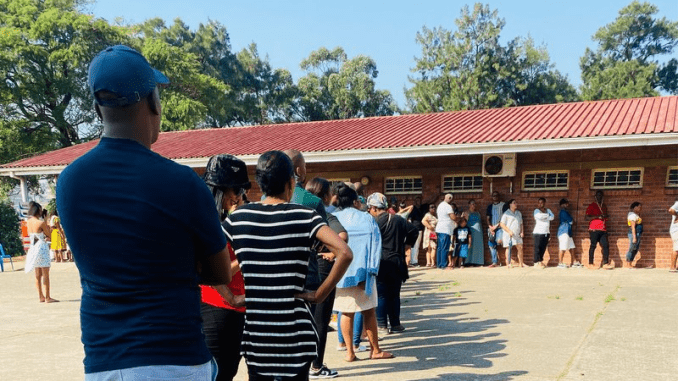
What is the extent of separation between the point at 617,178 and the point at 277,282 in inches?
470

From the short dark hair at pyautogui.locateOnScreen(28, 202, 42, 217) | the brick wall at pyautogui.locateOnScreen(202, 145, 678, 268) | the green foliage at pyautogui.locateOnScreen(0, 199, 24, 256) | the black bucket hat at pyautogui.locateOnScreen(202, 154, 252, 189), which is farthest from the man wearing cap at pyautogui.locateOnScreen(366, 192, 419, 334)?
the green foliage at pyautogui.locateOnScreen(0, 199, 24, 256)

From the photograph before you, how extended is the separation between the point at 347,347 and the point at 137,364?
4.02 m

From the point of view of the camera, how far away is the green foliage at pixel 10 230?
70.2 ft

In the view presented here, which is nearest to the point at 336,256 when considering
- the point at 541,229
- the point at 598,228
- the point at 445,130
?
the point at 541,229

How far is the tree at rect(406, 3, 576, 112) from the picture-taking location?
41.7 meters

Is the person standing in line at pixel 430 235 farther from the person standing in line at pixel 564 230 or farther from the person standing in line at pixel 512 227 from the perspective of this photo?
the person standing in line at pixel 564 230

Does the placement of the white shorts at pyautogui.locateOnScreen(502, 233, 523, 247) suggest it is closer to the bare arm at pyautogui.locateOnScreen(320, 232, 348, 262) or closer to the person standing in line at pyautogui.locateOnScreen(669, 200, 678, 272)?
the person standing in line at pyautogui.locateOnScreen(669, 200, 678, 272)

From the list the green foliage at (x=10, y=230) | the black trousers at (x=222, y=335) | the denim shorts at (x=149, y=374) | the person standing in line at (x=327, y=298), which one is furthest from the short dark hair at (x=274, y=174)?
the green foliage at (x=10, y=230)

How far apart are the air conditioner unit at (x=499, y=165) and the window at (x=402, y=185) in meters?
1.90

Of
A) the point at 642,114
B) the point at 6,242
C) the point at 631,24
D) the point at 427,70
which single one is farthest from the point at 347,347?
the point at 631,24

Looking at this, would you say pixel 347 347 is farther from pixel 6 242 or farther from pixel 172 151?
pixel 6 242

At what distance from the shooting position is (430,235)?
539 inches

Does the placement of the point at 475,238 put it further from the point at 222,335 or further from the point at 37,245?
A: the point at 222,335

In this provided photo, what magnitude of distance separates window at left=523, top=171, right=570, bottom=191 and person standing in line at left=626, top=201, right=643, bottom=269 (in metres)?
1.54
